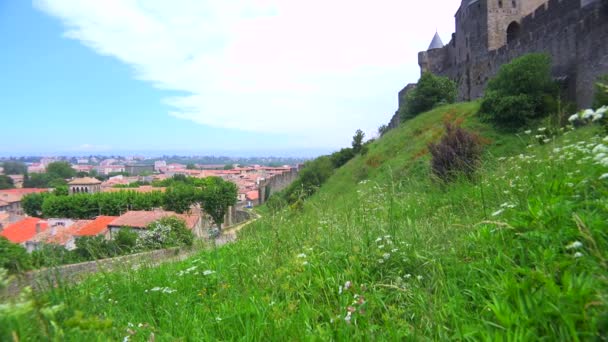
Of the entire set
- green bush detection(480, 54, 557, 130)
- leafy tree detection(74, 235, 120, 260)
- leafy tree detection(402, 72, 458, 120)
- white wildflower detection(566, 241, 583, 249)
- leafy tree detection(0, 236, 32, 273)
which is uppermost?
leafy tree detection(402, 72, 458, 120)

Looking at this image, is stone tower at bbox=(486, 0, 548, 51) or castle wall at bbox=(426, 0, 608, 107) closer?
castle wall at bbox=(426, 0, 608, 107)

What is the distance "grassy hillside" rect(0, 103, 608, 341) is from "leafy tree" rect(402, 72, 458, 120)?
25.9 metres

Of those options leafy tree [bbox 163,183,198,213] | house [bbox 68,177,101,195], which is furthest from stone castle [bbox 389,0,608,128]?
house [bbox 68,177,101,195]

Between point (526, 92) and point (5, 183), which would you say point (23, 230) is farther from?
point (5, 183)

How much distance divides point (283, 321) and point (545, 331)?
137 cm

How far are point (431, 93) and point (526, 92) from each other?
11.5m

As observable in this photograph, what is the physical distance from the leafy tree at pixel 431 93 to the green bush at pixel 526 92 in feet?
34.2

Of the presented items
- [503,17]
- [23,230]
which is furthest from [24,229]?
[503,17]

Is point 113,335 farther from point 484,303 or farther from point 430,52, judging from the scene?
point 430,52

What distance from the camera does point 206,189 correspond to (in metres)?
40.0

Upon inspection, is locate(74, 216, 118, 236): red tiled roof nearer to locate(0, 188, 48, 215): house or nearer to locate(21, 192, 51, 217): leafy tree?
locate(21, 192, 51, 217): leafy tree

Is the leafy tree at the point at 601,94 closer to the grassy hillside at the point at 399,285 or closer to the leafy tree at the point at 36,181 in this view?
the grassy hillside at the point at 399,285

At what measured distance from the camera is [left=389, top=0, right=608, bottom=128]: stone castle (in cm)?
1552

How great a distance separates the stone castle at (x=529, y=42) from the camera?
15516mm
